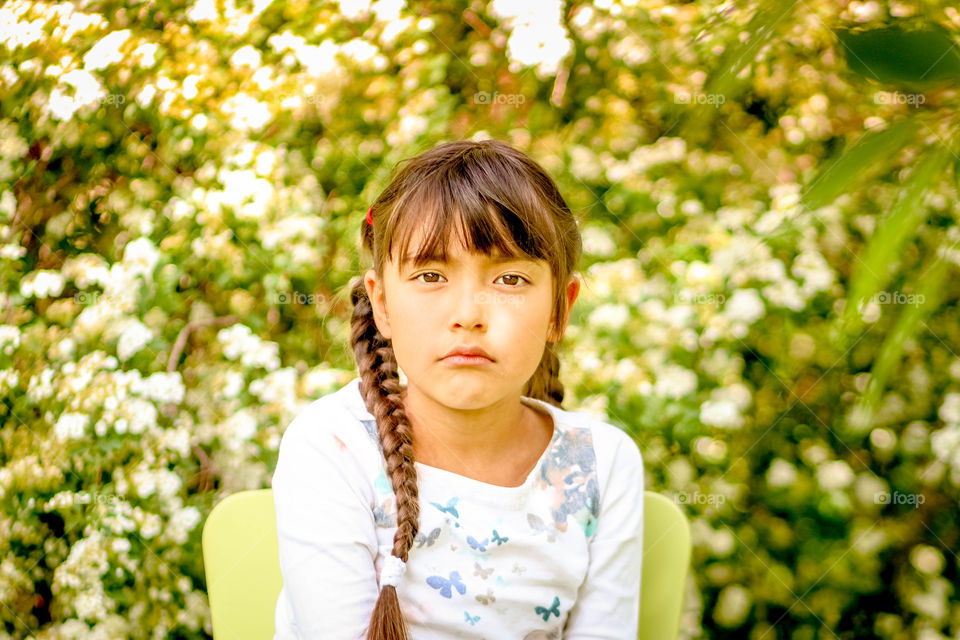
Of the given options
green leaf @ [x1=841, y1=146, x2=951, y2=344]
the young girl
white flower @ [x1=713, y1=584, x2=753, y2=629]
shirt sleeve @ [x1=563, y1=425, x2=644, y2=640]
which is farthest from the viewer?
white flower @ [x1=713, y1=584, x2=753, y2=629]

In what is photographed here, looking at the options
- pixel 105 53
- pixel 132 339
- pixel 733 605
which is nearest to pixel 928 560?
pixel 733 605

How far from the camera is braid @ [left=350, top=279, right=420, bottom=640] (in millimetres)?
1043

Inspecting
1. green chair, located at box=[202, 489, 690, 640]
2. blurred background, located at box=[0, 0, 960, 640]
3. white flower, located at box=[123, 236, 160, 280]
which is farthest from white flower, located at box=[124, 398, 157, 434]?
green chair, located at box=[202, 489, 690, 640]

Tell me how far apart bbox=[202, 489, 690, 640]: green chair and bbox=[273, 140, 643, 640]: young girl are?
0.24 feet

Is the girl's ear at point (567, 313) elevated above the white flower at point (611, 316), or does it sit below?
above

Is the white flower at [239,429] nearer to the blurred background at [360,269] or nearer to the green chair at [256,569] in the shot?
the blurred background at [360,269]

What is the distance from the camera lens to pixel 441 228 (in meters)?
1.11

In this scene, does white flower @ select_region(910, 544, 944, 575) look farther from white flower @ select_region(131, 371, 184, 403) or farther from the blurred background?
white flower @ select_region(131, 371, 184, 403)

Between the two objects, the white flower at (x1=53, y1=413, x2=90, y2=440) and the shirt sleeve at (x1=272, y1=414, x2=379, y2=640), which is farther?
the white flower at (x1=53, y1=413, x2=90, y2=440)

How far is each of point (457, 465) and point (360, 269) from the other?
703 mm

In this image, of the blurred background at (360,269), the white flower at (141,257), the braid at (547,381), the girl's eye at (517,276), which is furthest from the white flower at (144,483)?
the girl's eye at (517,276)

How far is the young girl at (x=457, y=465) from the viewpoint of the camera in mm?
1099

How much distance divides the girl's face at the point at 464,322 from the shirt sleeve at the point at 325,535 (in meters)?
0.16

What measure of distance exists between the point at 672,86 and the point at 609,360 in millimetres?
672
